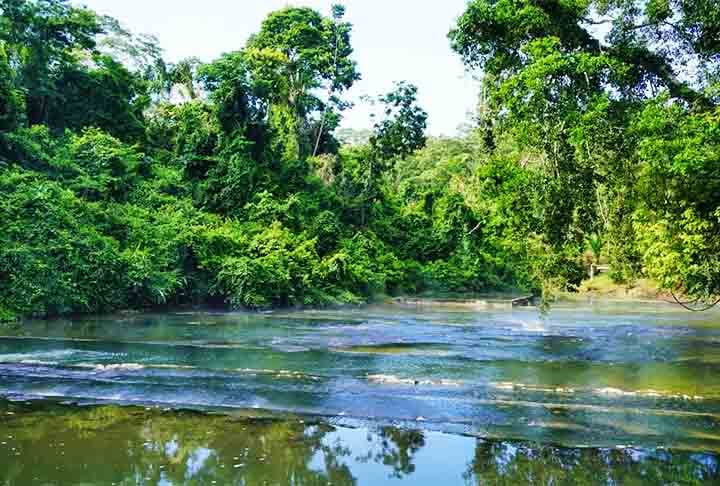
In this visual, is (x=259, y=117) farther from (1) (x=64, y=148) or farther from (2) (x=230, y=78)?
(1) (x=64, y=148)

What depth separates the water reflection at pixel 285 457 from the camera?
764 centimetres

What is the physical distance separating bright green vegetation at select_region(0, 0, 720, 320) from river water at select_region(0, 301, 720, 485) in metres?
2.86

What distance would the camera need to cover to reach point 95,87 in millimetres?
37562

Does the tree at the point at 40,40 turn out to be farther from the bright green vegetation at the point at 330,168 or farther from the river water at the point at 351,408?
the river water at the point at 351,408

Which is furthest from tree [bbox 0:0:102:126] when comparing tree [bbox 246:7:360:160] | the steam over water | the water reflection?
the water reflection

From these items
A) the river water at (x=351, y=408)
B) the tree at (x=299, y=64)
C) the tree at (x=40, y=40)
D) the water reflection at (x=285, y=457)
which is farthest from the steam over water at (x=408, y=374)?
the tree at (x=299, y=64)

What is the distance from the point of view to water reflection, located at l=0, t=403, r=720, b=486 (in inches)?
301

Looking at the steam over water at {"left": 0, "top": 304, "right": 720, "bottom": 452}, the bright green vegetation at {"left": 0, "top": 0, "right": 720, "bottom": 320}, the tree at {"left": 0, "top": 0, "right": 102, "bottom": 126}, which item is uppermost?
the tree at {"left": 0, "top": 0, "right": 102, "bottom": 126}

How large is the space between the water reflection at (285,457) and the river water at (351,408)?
33 millimetres

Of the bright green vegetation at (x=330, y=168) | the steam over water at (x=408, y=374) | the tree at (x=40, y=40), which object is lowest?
the steam over water at (x=408, y=374)

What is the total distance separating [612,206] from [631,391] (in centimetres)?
472

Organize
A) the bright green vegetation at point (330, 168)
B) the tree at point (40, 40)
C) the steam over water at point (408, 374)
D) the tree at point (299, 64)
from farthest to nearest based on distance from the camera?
1. the tree at point (299, 64)
2. the tree at point (40, 40)
3. the bright green vegetation at point (330, 168)
4. the steam over water at point (408, 374)

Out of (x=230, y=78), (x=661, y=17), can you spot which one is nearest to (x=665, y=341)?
(x=661, y=17)

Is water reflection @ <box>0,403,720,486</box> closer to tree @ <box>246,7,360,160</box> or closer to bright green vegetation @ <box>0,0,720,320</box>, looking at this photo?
bright green vegetation @ <box>0,0,720,320</box>
